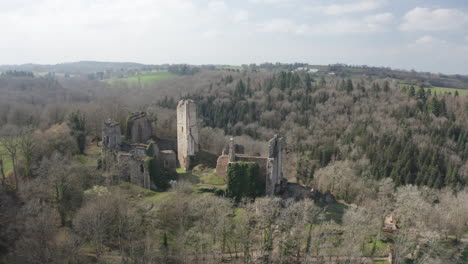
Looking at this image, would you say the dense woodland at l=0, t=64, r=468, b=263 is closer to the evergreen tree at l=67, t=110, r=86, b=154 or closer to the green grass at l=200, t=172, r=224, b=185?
the evergreen tree at l=67, t=110, r=86, b=154

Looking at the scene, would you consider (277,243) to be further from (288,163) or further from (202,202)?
(288,163)

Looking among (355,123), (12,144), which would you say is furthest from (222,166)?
(355,123)

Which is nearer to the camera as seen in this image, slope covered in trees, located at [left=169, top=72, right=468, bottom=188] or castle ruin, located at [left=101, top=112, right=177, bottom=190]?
castle ruin, located at [left=101, top=112, right=177, bottom=190]

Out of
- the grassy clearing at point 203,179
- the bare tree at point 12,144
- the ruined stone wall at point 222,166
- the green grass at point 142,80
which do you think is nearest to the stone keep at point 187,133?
the grassy clearing at point 203,179

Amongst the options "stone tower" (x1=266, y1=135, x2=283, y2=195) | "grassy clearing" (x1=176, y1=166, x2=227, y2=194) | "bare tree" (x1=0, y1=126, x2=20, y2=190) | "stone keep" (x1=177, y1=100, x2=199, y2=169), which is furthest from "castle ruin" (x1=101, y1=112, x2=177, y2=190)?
"stone tower" (x1=266, y1=135, x2=283, y2=195)

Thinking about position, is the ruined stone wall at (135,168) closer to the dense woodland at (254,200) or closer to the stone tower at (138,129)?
the dense woodland at (254,200)

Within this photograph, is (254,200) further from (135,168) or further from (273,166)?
(135,168)

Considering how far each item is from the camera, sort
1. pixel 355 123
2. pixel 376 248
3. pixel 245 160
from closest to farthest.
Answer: pixel 376 248 → pixel 245 160 → pixel 355 123
